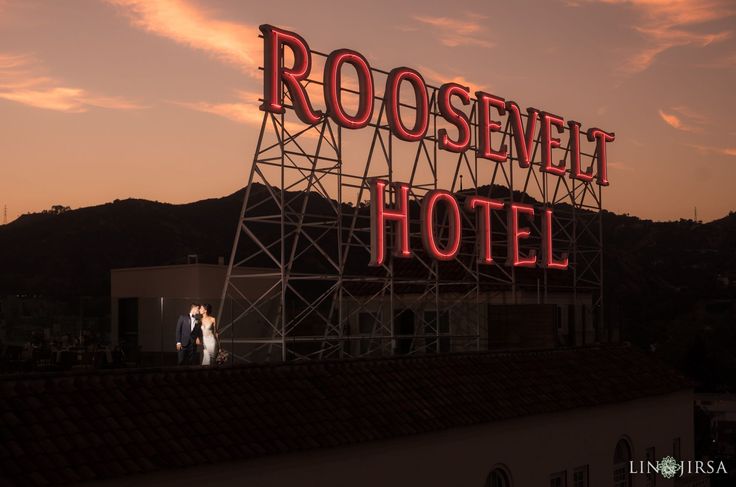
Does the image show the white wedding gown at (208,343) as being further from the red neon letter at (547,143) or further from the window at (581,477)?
the red neon letter at (547,143)

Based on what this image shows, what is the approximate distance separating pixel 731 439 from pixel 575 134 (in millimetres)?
60086

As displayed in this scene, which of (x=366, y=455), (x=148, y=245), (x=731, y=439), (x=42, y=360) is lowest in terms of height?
(x=731, y=439)

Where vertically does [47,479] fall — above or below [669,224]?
below

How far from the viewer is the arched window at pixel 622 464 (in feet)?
113

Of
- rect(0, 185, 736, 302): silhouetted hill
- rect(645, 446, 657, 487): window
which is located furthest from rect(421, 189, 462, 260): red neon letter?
rect(0, 185, 736, 302): silhouetted hill

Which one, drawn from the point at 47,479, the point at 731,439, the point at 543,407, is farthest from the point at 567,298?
the point at 731,439

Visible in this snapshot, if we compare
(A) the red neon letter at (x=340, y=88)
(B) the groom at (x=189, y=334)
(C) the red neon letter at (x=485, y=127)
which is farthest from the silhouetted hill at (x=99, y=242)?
(B) the groom at (x=189, y=334)

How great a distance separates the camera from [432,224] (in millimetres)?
34656

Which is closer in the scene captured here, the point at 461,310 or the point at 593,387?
the point at 593,387

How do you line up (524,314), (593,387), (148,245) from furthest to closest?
(148,245) → (524,314) → (593,387)

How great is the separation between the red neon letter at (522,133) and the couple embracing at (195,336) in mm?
20487

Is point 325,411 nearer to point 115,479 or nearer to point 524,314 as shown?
point 115,479

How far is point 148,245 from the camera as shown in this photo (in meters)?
107

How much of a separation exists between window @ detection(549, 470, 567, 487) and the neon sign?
839 cm
